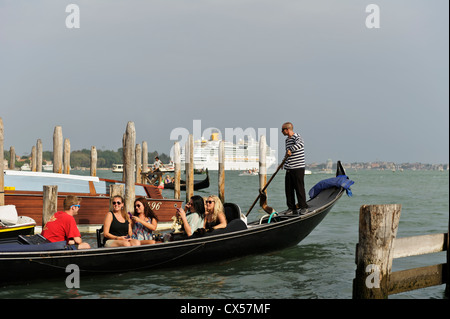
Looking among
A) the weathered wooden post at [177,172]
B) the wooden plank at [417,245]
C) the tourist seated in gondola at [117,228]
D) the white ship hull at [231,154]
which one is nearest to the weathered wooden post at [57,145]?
the weathered wooden post at [177,172]

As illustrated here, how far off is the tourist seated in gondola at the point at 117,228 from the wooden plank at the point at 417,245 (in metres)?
2.75

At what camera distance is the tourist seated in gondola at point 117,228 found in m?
5.55

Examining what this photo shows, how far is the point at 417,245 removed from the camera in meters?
4.29

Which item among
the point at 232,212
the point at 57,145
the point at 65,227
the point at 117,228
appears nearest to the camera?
the point at 65,227

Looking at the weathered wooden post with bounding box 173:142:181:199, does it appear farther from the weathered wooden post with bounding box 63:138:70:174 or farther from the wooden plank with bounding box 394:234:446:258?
the wooden plank with bounding box 394:234:446:258

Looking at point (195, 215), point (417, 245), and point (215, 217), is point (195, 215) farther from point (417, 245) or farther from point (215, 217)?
point (417, 245)

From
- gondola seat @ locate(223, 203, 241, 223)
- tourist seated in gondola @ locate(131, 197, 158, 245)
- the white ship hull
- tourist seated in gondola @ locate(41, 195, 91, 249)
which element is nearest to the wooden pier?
gondola seat @ locate(223, 203, 241, 223)

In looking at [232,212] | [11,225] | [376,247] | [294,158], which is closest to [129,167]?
[11,225]

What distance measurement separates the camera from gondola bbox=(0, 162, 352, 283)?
5.04m

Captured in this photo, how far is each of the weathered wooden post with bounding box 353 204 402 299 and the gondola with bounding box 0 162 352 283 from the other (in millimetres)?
2210

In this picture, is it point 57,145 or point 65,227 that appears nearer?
point 65,227

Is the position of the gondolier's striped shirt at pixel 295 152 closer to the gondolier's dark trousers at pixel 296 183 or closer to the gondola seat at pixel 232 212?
the gondolier's dark trousers at pixel 296 183

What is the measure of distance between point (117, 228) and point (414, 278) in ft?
9.72
